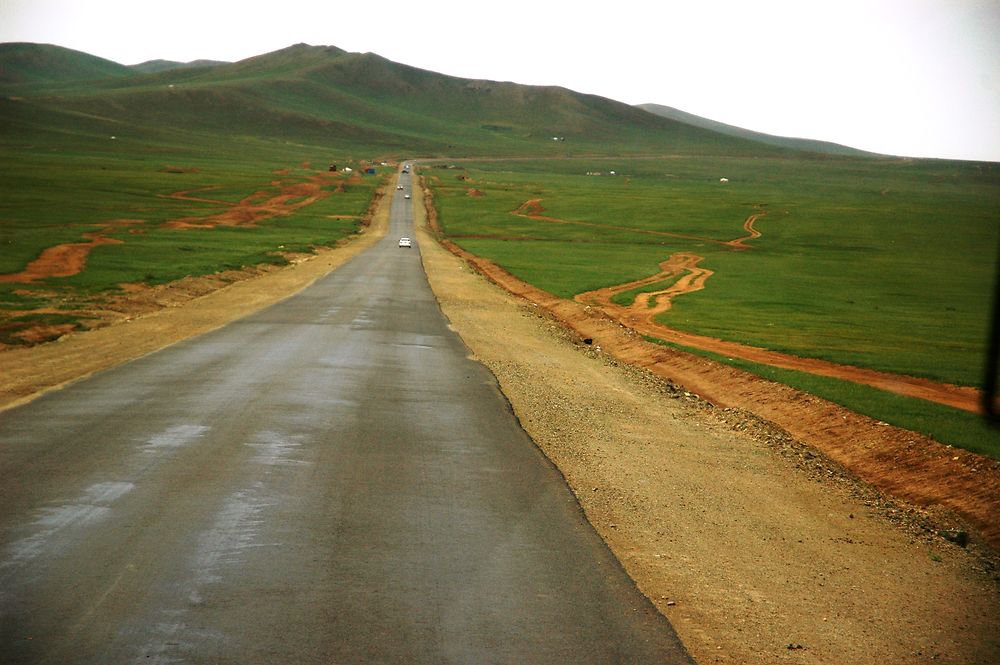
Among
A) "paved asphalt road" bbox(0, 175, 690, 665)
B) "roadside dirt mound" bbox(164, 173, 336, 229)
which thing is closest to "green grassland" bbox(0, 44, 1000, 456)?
"roadside dirt mound" bbox(164, 173, 336, 229)

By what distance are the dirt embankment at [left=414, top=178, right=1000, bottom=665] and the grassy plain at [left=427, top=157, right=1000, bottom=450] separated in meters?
3.30

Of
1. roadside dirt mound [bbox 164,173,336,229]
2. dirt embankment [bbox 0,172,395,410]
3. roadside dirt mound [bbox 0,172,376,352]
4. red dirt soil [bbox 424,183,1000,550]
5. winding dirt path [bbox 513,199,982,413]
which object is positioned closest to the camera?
red dirt soil [bbox 424,183,1000,550]

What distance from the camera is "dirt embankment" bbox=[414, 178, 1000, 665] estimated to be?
27.5 feet

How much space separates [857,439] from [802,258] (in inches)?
2495

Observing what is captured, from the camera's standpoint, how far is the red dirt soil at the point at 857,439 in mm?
13758

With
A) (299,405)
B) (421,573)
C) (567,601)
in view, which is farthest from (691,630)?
(299,405)

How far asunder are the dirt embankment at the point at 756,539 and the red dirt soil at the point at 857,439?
42 cm

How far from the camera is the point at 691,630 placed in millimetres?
8227

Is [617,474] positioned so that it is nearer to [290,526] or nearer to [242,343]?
[290,526]

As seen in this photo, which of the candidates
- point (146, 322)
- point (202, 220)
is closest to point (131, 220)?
point (202, 220)

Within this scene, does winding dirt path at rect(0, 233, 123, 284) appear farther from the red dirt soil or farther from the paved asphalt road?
the red dirt soil

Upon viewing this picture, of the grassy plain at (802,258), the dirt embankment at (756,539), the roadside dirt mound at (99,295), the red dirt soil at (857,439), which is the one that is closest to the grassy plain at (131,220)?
the roadside dirt mound at (99,295)

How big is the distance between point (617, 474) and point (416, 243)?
7267cm

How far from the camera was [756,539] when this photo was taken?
1114 cm
